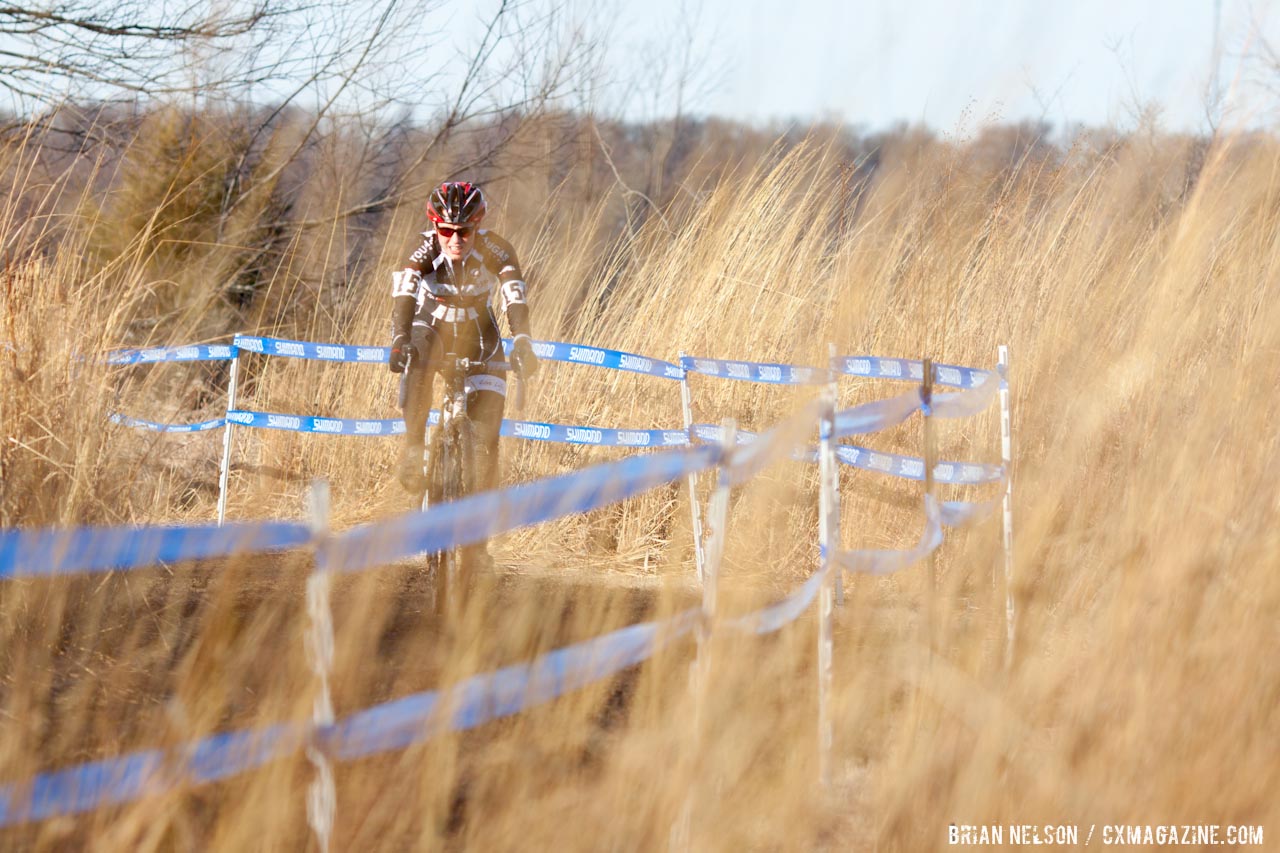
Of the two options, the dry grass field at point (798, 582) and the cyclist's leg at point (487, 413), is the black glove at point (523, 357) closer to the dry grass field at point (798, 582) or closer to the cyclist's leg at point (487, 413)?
the cyclist's leg at point (487, 413)

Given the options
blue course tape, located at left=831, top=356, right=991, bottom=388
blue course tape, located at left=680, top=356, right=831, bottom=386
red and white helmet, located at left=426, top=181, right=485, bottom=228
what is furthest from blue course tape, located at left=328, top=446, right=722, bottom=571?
blue course tape, located at left=680, top=356, right=831, bottom=386

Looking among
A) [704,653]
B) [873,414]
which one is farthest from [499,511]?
[873,414]

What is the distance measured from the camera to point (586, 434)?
25.6 ft

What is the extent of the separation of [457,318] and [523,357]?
404 millimetres

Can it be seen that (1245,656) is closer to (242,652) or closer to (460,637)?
(460,637)

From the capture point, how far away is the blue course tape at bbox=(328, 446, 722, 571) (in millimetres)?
2170

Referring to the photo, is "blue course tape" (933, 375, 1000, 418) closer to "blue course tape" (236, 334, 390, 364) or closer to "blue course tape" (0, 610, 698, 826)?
"blue course tape" (0, 610, 698, 826)

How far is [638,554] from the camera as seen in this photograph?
24.6 feet

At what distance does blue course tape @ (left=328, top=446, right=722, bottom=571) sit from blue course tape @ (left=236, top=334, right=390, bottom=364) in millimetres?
5282

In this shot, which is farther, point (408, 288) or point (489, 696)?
point (408, 288)

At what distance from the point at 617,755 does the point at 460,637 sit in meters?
0.55

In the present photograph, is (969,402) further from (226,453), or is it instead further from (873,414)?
(226,453)

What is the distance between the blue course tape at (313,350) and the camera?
7.87 m

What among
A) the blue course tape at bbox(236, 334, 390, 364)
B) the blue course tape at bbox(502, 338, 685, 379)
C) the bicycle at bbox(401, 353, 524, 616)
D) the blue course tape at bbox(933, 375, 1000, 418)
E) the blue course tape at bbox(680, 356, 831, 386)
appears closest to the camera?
the blue course tape at bbox(933, 375, 1000, 418)
